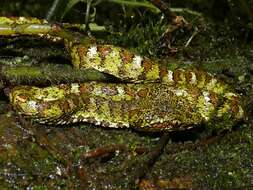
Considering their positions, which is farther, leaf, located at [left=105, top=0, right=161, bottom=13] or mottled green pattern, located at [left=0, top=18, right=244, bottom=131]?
leaf, located at [left=105, top=0, right=161, bottom=13]

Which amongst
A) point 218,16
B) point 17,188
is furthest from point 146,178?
point 218,16

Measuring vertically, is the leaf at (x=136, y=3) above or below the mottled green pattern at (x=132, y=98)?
above

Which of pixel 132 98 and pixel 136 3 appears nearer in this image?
pixel 132 98

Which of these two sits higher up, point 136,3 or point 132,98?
point 136,3

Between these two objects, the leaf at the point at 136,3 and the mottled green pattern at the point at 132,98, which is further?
the leaf at the point at 136,3

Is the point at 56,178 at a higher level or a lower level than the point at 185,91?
lower

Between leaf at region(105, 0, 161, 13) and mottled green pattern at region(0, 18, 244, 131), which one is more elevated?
leaf at region(105, 0, 161, 13)

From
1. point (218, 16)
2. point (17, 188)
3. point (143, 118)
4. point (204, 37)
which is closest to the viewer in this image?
point (17, 188)

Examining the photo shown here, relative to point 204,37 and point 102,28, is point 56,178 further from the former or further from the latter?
point 204,37
